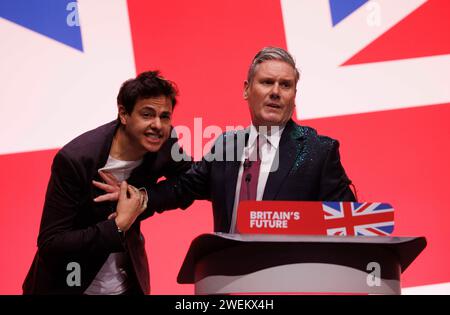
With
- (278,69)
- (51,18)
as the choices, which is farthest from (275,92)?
(51,18)

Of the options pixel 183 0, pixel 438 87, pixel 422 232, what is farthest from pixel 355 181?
pixel 183 0

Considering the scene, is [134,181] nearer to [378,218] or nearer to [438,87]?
[378,218]

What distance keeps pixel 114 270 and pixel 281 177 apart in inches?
25.6

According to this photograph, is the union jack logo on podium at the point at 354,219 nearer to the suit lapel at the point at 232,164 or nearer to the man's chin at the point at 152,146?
the suit lapel at the point at 232,164

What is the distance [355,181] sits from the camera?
3.01m

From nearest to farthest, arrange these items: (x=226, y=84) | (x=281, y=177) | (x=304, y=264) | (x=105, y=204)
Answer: (x=304, y=264) → (x=281, y=177) → (x=105, y=204) → (x=226, y=84)

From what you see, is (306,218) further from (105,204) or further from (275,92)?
(105,204)

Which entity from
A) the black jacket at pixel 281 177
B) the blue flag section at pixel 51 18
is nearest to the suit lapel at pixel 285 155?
the black jacket at pixel 281 177

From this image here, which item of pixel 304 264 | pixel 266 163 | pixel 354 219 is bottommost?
pixel 304 264

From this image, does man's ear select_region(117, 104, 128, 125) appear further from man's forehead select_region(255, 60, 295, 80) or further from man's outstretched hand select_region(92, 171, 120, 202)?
man's forehead select_region(255, 60, 295, 80)

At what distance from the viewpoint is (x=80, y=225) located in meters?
2.21

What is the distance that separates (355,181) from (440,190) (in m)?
0.38

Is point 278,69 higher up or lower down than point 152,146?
higher up

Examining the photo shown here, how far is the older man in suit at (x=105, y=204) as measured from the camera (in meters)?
2.09
